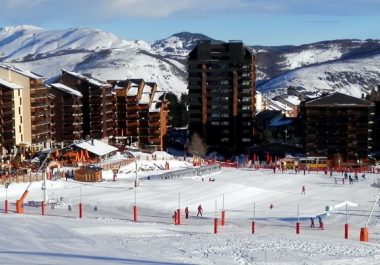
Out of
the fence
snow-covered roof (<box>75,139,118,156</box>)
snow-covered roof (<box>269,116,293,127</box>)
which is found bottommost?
the fence

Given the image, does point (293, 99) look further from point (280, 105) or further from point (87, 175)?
point (87, 175)

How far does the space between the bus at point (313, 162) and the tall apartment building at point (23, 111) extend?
91.6ft

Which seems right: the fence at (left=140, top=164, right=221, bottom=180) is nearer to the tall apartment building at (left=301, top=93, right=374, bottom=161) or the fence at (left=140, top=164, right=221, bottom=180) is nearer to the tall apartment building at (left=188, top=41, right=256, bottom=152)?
Answer: the tall apartment building at (left=301, top=93, right=374, bottom=161)

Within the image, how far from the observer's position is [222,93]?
10050 cm

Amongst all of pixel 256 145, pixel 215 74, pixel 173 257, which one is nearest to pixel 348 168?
pixel 256 145

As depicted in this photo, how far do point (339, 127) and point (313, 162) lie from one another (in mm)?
7142

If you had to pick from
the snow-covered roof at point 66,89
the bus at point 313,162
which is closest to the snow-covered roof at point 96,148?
the snow-covered roof at point 66,89

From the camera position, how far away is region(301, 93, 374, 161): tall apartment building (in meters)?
86.5

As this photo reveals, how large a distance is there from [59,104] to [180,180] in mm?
34666

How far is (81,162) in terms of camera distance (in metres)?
64.7

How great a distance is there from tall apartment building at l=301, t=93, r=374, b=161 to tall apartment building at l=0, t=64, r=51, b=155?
30.9 metres

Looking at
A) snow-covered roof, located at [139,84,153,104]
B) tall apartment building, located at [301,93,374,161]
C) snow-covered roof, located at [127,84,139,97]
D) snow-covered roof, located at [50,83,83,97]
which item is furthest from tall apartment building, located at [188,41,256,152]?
snow-covered roof, located at [50,83,83,97]

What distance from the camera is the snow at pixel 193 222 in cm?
2480

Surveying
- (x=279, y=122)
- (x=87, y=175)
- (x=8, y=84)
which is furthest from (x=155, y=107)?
(x=87, y=175)
